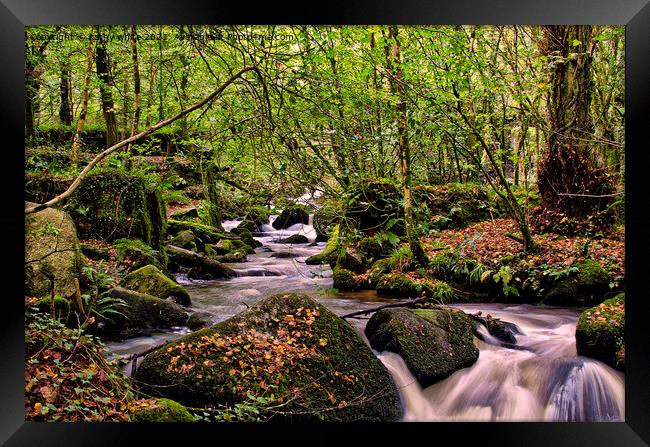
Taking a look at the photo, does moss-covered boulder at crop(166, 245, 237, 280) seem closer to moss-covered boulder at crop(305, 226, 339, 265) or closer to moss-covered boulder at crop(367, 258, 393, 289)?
moss-covered boulder at crop(305, 226, 339, 265)

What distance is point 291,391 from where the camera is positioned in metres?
2.91

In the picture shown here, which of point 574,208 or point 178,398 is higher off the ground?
point 574,208

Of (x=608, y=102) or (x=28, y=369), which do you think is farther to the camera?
(x=608, y=102)

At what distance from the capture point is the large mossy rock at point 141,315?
354cm

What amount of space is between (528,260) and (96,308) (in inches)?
159

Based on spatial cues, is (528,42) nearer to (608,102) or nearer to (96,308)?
(608,102)

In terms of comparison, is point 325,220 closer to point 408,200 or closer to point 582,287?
point 408,200

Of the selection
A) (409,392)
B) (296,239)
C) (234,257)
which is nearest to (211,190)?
(296,239)

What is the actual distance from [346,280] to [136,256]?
2194mm

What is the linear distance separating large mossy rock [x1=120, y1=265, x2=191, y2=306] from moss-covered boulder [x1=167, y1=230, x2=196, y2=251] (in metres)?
0.83

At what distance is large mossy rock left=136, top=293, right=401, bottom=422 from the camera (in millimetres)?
2834

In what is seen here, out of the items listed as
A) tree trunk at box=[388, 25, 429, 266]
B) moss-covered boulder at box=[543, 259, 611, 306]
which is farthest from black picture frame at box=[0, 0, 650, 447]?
tree trunk at box=[388, 25, 429, 266]

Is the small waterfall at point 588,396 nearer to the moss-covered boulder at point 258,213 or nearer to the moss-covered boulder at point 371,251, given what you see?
the moss-covered boulder at point 371,251
